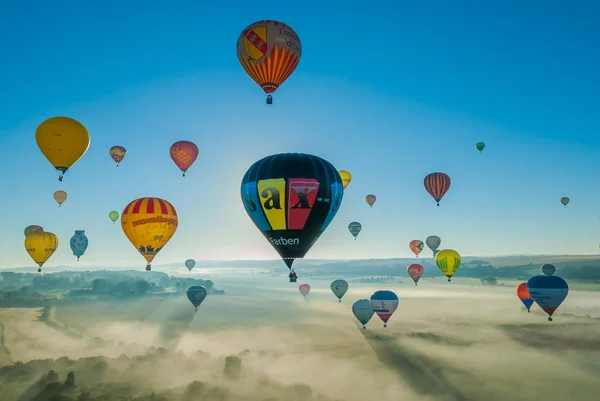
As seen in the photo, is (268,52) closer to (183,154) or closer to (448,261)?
(183,154)

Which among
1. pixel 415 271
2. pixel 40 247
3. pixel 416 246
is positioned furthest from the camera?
pixel 416 246

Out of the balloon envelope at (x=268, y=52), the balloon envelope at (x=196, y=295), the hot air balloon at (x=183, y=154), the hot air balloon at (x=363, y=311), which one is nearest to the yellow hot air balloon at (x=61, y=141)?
the hot air balloon at (x=183, y=154)

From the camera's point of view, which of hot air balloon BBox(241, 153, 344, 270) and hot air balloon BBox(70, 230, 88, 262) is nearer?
hot air balloon BBox(241, 153, 344, 270)

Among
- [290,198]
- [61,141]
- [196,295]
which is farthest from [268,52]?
[196,295]

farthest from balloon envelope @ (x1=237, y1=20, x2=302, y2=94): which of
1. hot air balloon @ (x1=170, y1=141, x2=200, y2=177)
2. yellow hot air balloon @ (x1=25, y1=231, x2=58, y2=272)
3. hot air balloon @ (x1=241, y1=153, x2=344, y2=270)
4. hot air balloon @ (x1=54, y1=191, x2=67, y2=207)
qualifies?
yellow hot air balloon @ (x1=25, y1=231, x2=58, y2=272)

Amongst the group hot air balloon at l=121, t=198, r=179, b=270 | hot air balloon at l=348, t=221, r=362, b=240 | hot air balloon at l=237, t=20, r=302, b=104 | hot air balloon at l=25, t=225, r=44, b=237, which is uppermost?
hot air balloon at l=237, t=20, r=302, b=104

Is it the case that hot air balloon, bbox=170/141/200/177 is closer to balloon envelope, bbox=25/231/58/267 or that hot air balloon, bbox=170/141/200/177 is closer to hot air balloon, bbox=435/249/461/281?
balloon envelope, bbox=25/231/58/267
